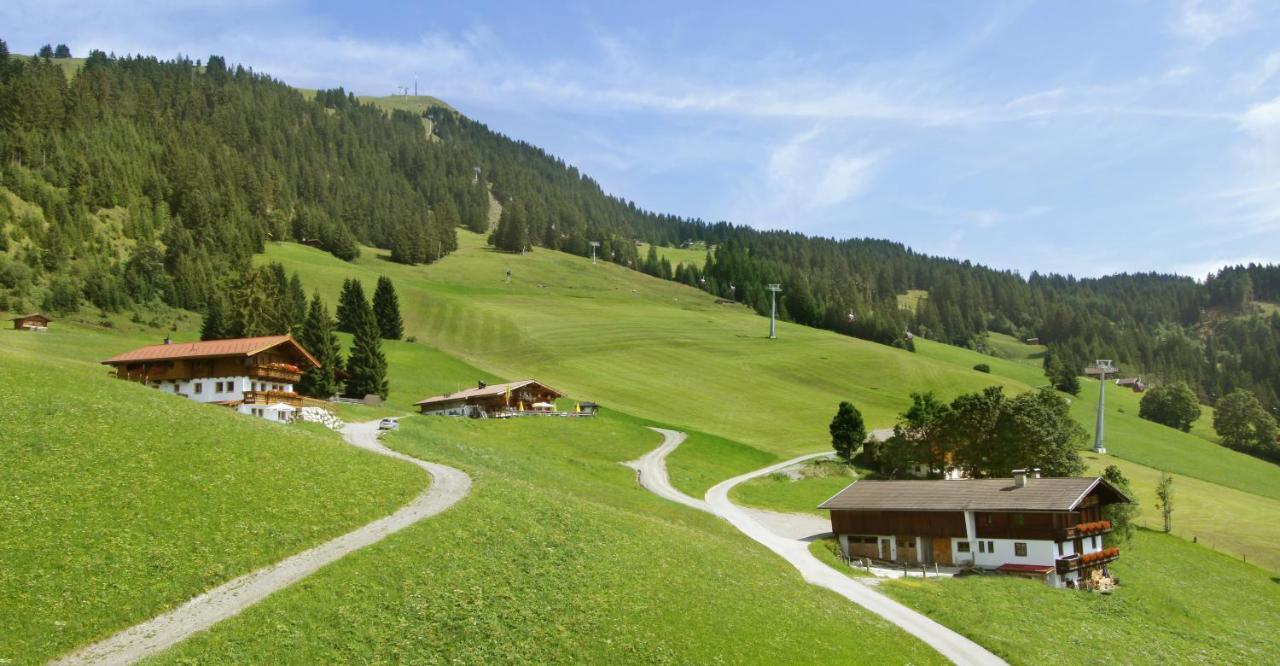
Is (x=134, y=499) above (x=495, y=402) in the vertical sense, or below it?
above

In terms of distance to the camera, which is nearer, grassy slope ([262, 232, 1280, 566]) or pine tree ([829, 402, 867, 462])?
pine tree ([829, 402, 867, 462])

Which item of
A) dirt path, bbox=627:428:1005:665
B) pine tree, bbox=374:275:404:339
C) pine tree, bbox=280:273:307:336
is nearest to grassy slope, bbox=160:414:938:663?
dirt path, bbox=627:428:1005:665

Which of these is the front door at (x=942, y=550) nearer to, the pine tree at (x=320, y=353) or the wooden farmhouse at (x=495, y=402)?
the wooden farmhouse at (x=495, y=402)

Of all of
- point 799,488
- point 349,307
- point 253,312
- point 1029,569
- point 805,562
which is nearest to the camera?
point 805,562

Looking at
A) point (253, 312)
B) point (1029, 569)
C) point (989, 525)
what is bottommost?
point (1029, 569)

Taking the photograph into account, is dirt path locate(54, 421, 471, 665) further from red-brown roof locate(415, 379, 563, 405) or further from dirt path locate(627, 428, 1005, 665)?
red-brown roof locate(415, 379, 563, 405)

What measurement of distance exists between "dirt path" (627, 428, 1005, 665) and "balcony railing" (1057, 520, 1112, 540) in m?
16.8

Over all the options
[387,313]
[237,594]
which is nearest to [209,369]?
[237,594]

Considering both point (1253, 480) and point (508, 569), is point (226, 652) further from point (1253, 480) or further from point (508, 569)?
point (1253, 480)

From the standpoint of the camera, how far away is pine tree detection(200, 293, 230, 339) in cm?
10449

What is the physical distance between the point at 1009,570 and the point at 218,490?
48.0 metres

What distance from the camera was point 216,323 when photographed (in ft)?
345

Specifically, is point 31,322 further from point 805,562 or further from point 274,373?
point 805,562

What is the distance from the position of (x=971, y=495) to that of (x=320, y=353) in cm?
6936
